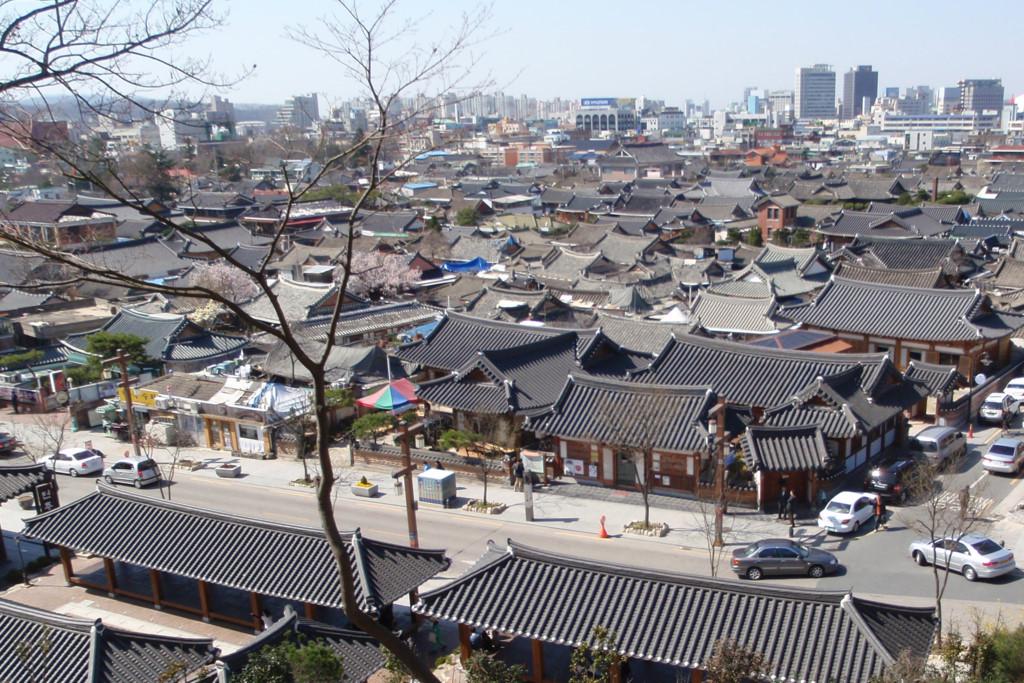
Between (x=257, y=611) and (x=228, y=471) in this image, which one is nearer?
(x=257, y=611)

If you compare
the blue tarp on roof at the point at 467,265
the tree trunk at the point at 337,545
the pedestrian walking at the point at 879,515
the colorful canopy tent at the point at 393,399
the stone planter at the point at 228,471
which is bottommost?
the stone planter at the point at 228,471

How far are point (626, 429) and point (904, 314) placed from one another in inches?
596

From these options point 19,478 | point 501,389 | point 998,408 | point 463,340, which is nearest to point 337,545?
point 19,478

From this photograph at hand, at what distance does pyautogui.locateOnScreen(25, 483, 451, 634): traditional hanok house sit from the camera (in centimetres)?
1631

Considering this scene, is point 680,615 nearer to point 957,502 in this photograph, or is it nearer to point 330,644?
point 330,644

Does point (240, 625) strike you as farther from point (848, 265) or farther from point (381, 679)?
point (848, 265)

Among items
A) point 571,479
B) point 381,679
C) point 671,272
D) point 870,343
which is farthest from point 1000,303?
point 381,679

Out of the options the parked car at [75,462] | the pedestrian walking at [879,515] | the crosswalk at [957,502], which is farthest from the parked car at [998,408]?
the parked car at [75,462]

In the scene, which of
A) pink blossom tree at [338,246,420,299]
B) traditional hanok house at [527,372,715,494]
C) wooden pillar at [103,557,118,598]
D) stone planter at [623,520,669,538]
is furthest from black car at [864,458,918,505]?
pink blossom tree at [338,246,420,299]

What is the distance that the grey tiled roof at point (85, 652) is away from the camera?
13.8 m

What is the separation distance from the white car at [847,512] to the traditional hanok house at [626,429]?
3.53m

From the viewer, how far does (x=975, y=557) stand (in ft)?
62.2

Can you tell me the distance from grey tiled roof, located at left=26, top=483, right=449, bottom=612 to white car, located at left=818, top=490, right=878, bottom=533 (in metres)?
9.89

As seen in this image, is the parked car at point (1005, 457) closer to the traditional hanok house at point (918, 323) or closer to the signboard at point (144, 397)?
the traditional hanok house at point (918, 323)
